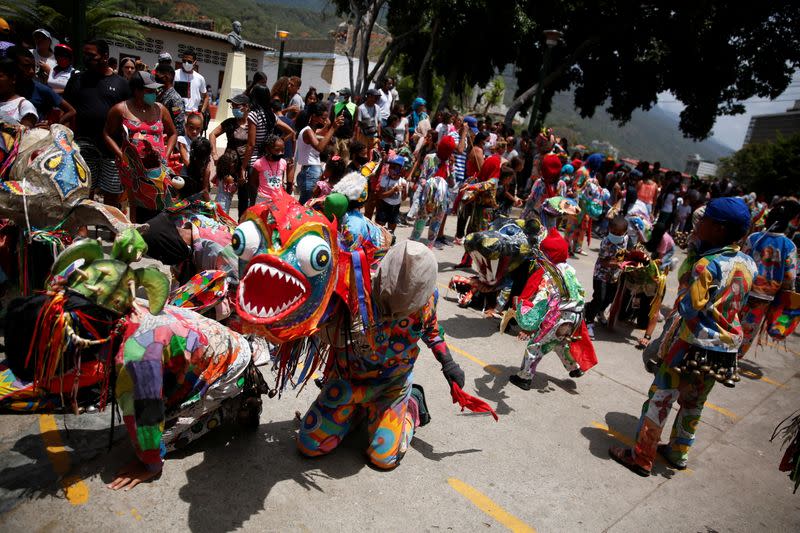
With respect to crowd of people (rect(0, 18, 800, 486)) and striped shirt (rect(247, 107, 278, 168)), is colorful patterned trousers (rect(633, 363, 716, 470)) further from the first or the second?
striped shirt (rect(247, 107, 278, 168))

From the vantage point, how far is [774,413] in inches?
215

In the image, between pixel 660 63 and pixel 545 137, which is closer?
pixel 545 137

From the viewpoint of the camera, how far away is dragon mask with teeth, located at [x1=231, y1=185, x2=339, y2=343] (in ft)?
7.55

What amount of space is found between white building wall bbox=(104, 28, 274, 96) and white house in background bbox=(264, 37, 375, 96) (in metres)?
6.91

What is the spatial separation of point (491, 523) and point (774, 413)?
4118mm

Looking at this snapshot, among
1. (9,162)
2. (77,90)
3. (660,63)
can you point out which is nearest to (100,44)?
(77,90)

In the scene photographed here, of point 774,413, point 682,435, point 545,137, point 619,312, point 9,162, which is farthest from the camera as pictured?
point 545,137

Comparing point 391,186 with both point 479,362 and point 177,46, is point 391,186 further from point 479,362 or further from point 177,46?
point 177,46

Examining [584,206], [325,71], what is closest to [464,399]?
[584,206]

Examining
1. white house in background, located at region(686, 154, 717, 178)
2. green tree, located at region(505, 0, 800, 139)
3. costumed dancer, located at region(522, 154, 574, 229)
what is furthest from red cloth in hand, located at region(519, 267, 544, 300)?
white house in background, located at region(686, 154, 717, 178)

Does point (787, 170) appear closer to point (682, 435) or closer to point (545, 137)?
point (545, 137)

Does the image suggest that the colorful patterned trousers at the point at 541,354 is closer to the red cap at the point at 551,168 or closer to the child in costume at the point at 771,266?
the child in costume at the point at 771,266

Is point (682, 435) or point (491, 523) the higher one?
point (682, 435)

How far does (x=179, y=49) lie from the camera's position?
29.8 metres
